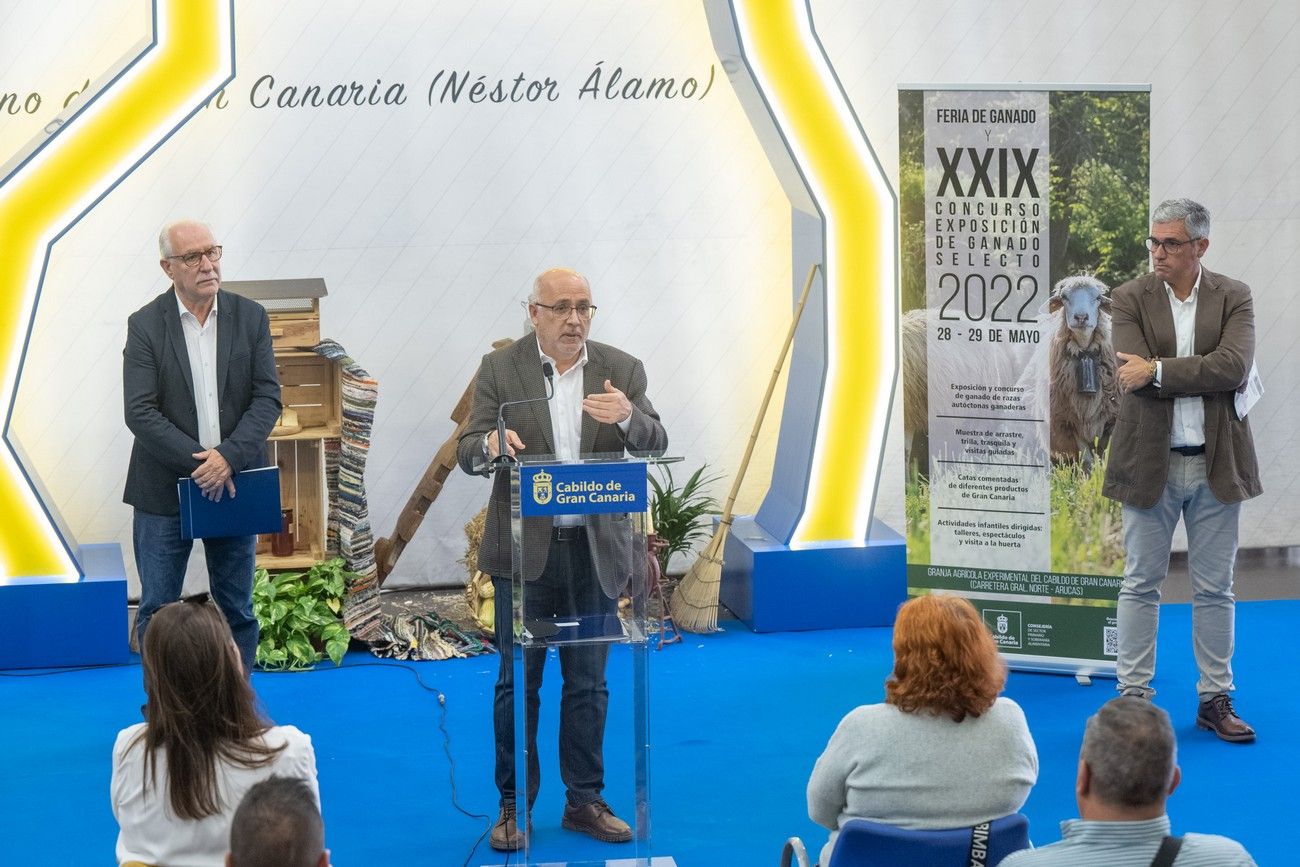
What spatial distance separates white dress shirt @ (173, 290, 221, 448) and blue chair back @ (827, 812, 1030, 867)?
3.44 metres

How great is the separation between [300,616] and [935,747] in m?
4.22

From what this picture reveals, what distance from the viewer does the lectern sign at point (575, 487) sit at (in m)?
3.87

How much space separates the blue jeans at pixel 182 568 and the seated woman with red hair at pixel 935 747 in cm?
305

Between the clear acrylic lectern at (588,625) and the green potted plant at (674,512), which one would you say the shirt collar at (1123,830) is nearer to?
the clear acrylic lectern at (588,625)

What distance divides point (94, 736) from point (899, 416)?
4.18m

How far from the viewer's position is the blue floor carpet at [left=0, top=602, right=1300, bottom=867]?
4.51 m

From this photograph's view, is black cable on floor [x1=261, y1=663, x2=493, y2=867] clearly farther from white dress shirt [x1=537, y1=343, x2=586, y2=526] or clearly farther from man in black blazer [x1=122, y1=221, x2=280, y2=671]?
white dress shirt [x1=537, y1=343, x2=586, y2=526]

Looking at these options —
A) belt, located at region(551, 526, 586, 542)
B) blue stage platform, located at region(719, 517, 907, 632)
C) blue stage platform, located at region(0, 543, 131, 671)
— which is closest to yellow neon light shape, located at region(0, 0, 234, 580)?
blue stage platform, located at region(0, 543, 131, 671)

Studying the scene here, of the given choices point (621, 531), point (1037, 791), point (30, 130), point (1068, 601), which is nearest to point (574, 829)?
point (621, 531)

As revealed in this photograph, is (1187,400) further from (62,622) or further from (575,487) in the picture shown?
(62,622)

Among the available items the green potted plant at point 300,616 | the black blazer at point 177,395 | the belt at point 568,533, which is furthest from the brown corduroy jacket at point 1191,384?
the green potted plant at point 300,616

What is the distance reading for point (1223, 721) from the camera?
5.30 meters

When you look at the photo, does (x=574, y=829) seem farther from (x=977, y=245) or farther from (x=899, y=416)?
(x=899, y=416)

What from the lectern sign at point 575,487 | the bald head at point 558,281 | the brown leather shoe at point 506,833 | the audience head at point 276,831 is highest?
the bald head at point 558,281
